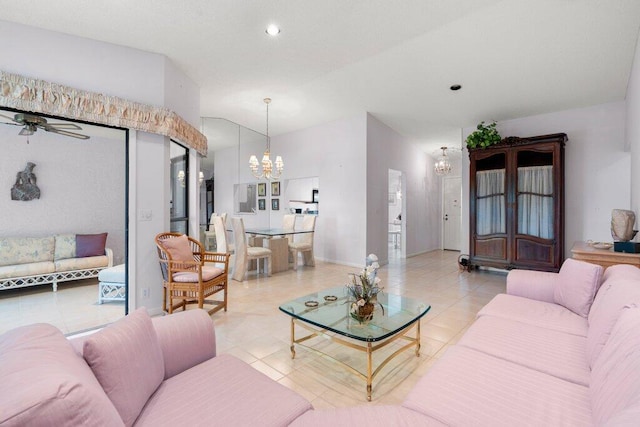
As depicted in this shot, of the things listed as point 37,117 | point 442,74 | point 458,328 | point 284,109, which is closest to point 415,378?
point 458,328

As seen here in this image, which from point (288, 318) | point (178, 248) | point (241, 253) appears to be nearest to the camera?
Answer: point (288, 318)

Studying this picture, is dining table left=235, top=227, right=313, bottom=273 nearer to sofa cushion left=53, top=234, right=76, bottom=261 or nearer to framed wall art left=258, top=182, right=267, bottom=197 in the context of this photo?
framed wall art left=258, top=182, right=267, bottom=197

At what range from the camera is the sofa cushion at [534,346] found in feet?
4.66

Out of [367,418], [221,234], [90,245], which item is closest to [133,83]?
[221,234]

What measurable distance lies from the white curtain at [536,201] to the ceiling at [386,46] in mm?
1102

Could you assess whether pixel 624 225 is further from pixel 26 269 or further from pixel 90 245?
pixel 26 269

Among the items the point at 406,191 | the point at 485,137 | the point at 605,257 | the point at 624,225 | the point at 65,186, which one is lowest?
the point at 605,257

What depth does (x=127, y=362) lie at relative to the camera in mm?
1047

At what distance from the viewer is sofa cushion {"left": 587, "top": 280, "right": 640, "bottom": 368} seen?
4.49ft

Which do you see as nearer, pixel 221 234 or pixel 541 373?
pixel 541 373

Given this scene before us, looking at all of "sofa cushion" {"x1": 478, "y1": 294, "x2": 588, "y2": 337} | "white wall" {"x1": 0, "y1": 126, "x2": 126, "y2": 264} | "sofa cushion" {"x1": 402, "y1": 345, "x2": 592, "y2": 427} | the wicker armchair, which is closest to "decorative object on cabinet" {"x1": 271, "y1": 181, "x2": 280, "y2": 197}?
"white wall" {"x1": 0, "y1": 126, "x2": 126, "y2": 264}

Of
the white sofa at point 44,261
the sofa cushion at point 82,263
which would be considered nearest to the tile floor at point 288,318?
the white sofa at point 44,261

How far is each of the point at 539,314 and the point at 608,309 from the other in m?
0.65

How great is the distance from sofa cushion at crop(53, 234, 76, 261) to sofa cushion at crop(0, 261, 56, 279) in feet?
A: 0.70
